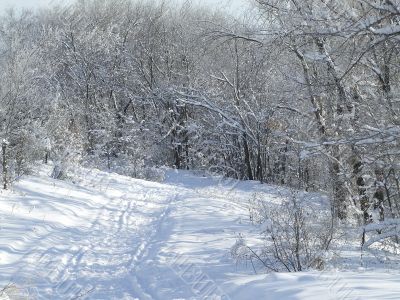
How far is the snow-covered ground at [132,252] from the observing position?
18.1ft

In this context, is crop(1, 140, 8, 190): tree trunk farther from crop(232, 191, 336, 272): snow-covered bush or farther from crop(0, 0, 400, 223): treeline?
crop(232, 191, 336, 272): snow-covered bush

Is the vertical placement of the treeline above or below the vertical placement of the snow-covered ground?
above

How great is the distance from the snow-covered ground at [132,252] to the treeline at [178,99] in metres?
2.01

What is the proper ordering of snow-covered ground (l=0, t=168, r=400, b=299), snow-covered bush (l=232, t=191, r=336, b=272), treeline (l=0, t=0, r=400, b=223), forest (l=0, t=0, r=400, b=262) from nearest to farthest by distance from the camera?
1. snow-covered ground (l=0, t=168, r=400, b=299)
2. snow-covered bush (l=232, t=191, r=336, b=272)
3. forest (l=0, t=0, r=400, b=262)
4. treeline (l=0, t=0, r=400, b=223)

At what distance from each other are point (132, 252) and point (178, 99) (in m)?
17.6

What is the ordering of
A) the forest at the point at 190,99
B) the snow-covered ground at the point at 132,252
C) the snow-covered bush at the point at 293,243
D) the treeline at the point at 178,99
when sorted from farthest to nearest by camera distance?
the treeline at the point at 178,99
the forest at the point at 190,99
the snow-covered bush at the point at 293,243
the snow-covered ground at the point at 132,252

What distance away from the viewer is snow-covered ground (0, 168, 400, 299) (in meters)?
5.52

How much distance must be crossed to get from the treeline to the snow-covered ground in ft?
→ 6.58

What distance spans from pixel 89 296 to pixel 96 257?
191 cm

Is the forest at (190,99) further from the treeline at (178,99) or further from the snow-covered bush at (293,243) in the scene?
the snow-covered bush at (293,243)

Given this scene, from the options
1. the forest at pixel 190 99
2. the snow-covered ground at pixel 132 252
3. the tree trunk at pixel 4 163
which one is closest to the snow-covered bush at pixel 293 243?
the snow-covered ground at pixel 132 252

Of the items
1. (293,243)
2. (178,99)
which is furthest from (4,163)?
(178,99)

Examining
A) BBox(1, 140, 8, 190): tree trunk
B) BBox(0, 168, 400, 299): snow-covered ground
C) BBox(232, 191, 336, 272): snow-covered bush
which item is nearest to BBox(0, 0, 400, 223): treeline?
BBox(1, 140, 8, 190): tree trunk

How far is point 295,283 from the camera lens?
5293 millimetres
